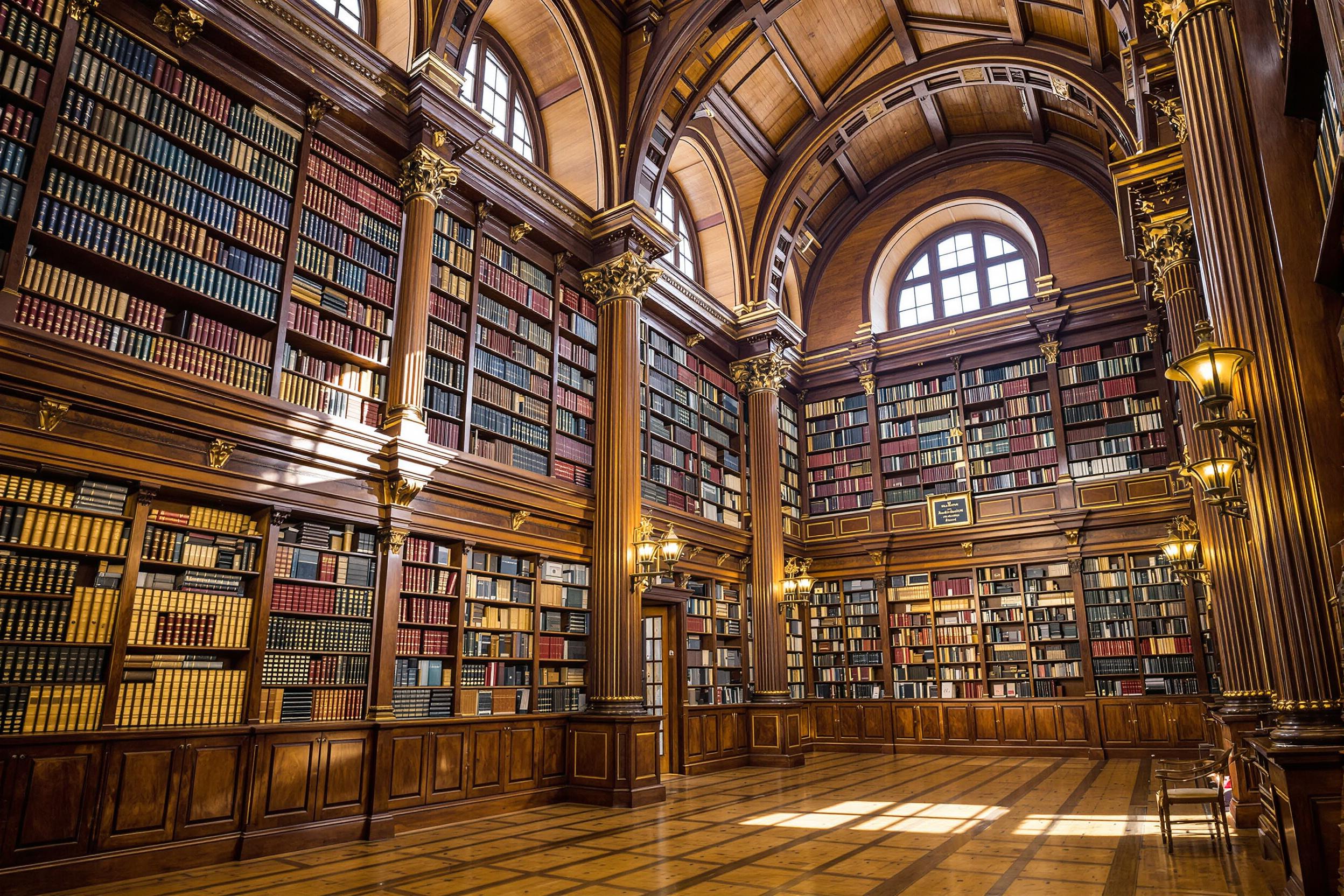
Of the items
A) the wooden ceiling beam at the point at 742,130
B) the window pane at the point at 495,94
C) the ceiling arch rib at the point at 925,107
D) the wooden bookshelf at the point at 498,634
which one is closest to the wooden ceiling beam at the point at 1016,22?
the ceiling arch rib at the point at 925,107

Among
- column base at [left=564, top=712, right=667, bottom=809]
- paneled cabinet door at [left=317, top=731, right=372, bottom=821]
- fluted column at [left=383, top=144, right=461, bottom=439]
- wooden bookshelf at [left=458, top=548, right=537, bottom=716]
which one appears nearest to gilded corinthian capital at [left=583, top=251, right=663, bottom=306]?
fluted column at [left=383, top=144, right=461, bottom=439]

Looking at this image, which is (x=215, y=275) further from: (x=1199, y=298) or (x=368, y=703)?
(x=1199, y=298)

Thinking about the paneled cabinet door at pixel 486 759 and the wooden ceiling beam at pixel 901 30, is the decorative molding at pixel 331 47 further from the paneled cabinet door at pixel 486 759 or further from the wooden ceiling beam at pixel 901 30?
the wooden ceiling beam at pixel 901 30

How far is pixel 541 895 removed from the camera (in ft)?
14.5

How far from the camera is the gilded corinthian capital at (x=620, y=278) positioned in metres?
9.48

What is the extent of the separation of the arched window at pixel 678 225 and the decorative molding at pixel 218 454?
7.36m

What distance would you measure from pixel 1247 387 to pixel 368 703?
6.16 m

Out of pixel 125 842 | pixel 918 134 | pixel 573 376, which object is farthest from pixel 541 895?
pixel 918 134

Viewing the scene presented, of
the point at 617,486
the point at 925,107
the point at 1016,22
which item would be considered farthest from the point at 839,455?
the point at 1016,22

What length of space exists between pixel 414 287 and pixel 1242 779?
7614mm

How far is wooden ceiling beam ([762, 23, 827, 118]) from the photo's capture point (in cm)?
1144

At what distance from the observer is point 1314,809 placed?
10.9ft

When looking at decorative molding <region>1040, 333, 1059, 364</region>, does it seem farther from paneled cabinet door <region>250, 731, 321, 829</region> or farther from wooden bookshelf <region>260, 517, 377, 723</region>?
paneled cabinet door <region>250, 731, 321, 829</region>

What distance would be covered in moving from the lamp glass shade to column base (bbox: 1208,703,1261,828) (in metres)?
3.12
